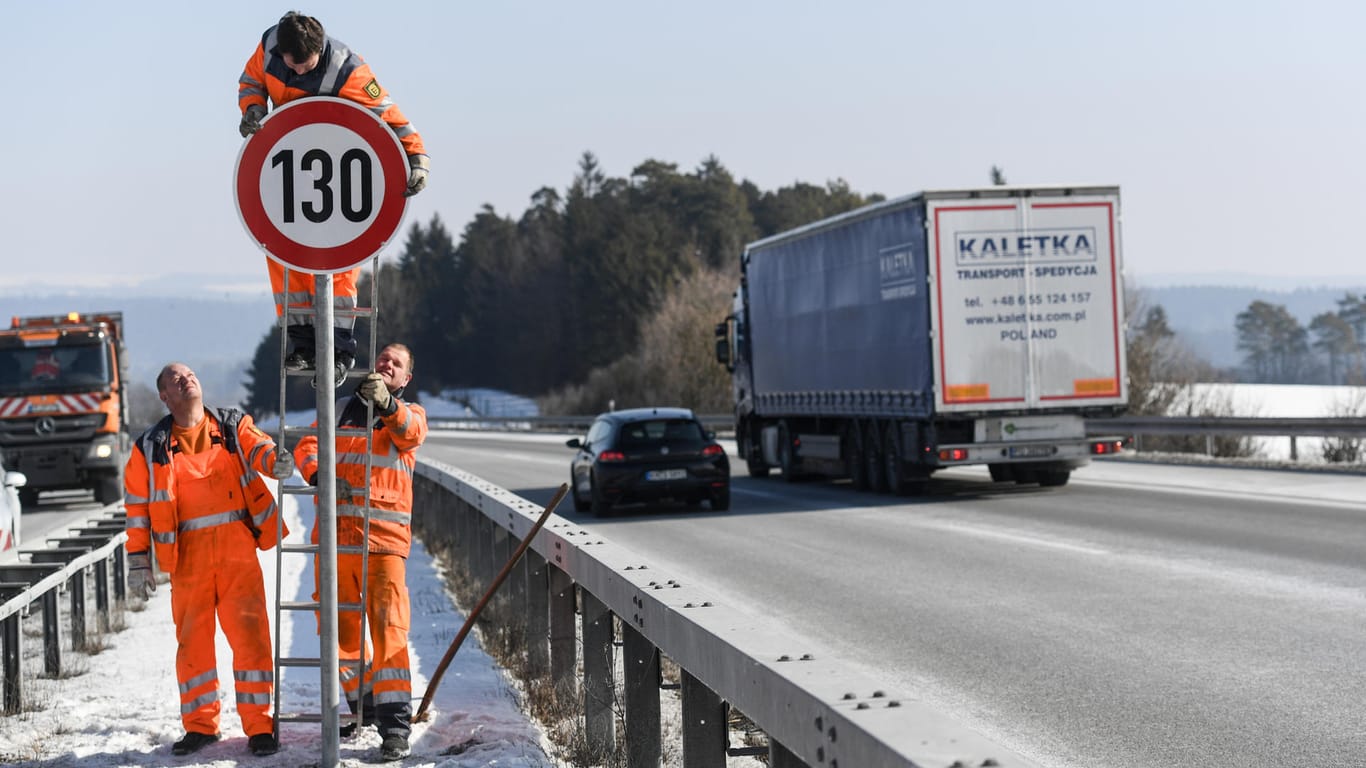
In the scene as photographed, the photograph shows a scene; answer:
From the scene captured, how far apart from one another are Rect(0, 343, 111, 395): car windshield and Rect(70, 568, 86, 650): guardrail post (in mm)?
16447

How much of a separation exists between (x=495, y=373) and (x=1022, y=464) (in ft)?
383

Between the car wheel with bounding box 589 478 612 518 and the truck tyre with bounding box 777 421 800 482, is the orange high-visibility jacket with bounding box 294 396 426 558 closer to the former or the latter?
the car wheel with bounding box 589 478 612 518

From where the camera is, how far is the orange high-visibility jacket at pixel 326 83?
6250mm

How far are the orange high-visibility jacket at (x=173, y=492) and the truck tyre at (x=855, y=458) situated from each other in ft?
57.3

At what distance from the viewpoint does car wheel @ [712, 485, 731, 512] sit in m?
21.8

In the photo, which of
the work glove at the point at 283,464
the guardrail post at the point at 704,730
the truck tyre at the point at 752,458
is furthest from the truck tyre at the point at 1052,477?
the guardrail post at the point at 704,730

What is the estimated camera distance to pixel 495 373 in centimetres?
13900

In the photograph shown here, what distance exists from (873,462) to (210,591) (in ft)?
56.6

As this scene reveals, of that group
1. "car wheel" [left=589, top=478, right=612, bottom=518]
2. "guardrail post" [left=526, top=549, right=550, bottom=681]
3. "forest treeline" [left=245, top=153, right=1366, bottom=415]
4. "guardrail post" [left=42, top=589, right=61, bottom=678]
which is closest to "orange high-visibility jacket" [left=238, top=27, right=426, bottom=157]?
"guardrail post" [left=526, top=549, right=550, bottom=681]

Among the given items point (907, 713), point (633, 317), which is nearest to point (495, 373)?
point (633, 317)

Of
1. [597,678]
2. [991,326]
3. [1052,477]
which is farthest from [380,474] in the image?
[1052,477]

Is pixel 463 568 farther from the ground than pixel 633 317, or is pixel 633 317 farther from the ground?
pixel 633 317

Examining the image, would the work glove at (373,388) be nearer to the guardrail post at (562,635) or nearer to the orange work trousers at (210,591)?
the orange work trousers at (210,591)

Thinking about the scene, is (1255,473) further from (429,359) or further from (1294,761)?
(429,359)
